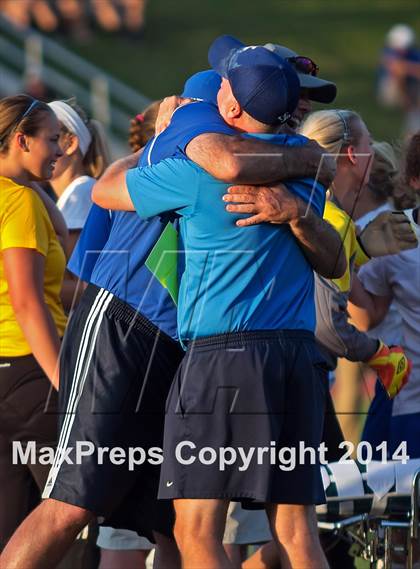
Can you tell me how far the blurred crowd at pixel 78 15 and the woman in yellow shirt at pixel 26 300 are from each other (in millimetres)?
18375

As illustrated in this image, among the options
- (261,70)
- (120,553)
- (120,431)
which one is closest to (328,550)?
(120,553)

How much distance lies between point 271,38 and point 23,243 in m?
21.1

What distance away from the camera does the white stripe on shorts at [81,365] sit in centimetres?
438

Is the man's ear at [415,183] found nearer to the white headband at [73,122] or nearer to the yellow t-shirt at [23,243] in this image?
the yellow t-shirt at [23,243]

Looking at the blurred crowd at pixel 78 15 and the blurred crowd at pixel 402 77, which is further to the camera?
the blurred crowd at pixel 78 15

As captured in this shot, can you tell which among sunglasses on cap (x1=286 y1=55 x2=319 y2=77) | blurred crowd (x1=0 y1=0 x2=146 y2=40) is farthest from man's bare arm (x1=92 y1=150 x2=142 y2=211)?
blurred crowd (x1=0 y1=0 x2=146 y2=40)

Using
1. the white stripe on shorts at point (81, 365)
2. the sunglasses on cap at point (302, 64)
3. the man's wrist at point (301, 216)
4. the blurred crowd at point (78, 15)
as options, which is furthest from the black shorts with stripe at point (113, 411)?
the blurred crowd at point (78, 15)

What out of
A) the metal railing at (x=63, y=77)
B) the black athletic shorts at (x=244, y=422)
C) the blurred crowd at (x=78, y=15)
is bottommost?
the black athletic shorts at (x=244, y=422)

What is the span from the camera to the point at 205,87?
4.23 metres

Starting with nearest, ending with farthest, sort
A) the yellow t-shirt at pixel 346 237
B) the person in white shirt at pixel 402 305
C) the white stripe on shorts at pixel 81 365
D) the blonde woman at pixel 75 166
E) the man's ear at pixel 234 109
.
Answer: the man's ear at pixel 234 109, the white stripe on shorts at pixel 81 365, the yellow t-shirt at pixel 346 237, the person in white shirt at pixel 402 305, the blonde woman at pixel 75 166

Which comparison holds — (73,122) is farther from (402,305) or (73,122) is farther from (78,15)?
(78,15)

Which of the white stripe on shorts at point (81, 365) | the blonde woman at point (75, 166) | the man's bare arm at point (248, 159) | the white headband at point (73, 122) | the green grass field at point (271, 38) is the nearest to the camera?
the man's bare arm at point (248, 159)

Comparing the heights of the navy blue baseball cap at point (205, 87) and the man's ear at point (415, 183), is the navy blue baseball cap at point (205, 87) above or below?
above

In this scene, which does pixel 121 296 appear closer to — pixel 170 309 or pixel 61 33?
pixel 170 309
